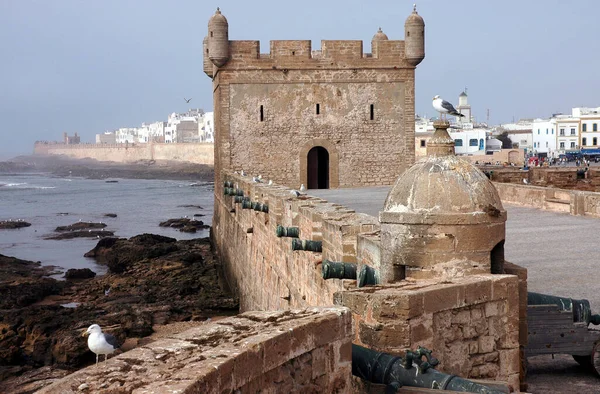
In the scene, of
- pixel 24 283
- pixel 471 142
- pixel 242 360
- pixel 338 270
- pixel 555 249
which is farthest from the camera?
pixel 471 142

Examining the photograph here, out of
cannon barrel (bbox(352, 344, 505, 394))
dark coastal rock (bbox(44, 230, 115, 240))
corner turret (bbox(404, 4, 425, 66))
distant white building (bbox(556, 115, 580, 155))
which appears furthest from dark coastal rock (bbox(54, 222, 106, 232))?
distant white building (bbox(556, 115, 580, 155))

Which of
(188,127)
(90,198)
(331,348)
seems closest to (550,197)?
(331,348)

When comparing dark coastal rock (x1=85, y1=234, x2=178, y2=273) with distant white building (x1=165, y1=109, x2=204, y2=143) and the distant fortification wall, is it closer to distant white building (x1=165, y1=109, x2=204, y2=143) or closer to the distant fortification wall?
the distant fortification wall

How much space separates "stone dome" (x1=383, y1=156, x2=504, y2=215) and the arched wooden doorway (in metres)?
18.7

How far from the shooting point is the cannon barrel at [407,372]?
4074 millimetres

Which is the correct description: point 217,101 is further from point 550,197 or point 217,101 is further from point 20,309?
point 550,197

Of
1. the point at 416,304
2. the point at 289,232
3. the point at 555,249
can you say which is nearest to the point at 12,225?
the point at 289,232

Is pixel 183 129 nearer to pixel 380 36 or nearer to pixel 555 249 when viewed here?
pixel 380 36

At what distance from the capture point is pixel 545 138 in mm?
75312

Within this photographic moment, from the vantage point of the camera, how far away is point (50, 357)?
13148mm

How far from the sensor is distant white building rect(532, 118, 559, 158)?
7328cm

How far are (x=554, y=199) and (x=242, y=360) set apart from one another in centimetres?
1380

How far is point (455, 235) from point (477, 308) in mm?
477

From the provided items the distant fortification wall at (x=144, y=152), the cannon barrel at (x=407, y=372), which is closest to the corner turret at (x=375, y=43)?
the cannon barrel at (x=407, y=372)
